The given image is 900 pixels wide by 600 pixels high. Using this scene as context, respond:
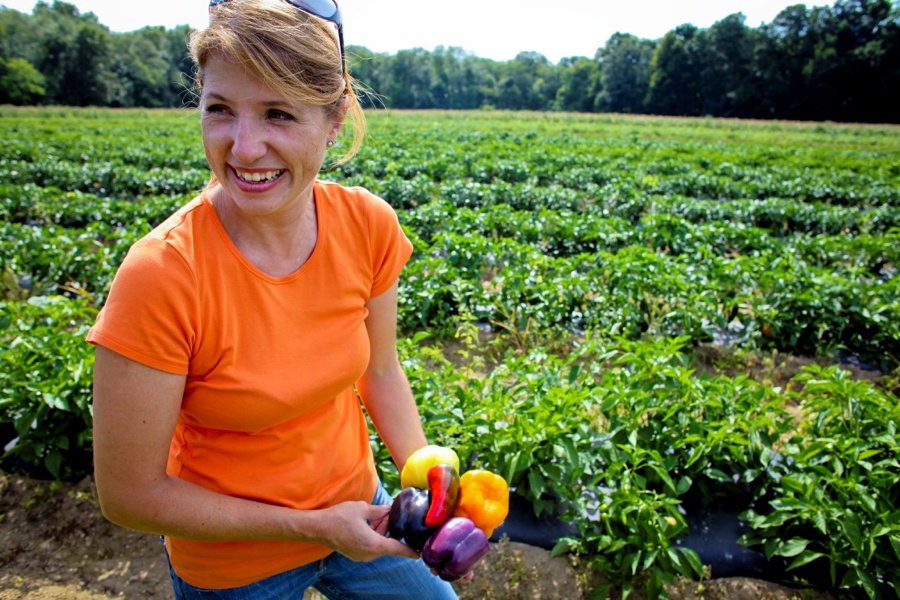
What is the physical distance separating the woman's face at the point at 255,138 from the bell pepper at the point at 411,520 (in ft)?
2.43

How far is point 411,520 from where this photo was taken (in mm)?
1318

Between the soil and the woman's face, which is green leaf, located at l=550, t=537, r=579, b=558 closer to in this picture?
the soil

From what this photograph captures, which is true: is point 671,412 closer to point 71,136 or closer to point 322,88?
point 322,88

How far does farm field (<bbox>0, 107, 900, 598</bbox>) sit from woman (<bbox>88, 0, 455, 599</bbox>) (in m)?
0.39

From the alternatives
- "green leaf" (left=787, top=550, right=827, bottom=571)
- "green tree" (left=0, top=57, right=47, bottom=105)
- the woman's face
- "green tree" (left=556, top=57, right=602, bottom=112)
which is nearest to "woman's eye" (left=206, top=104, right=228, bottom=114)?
the woman's face

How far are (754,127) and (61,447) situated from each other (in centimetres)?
3463

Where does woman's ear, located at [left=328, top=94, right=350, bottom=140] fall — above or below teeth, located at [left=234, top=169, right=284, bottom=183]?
above

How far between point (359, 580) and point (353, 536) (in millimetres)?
295

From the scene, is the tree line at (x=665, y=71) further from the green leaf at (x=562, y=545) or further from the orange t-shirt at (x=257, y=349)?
the orange t-shirt at (x=257, y=349)

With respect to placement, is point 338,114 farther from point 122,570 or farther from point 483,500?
point 122,570

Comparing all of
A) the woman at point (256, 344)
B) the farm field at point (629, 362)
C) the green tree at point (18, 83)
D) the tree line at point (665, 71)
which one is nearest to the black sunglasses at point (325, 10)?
the woman at point (256, 344)

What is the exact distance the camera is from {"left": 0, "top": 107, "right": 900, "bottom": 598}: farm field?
2566 millimetres

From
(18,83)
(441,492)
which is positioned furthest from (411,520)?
(18,83)

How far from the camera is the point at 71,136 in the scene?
62.6 feet
